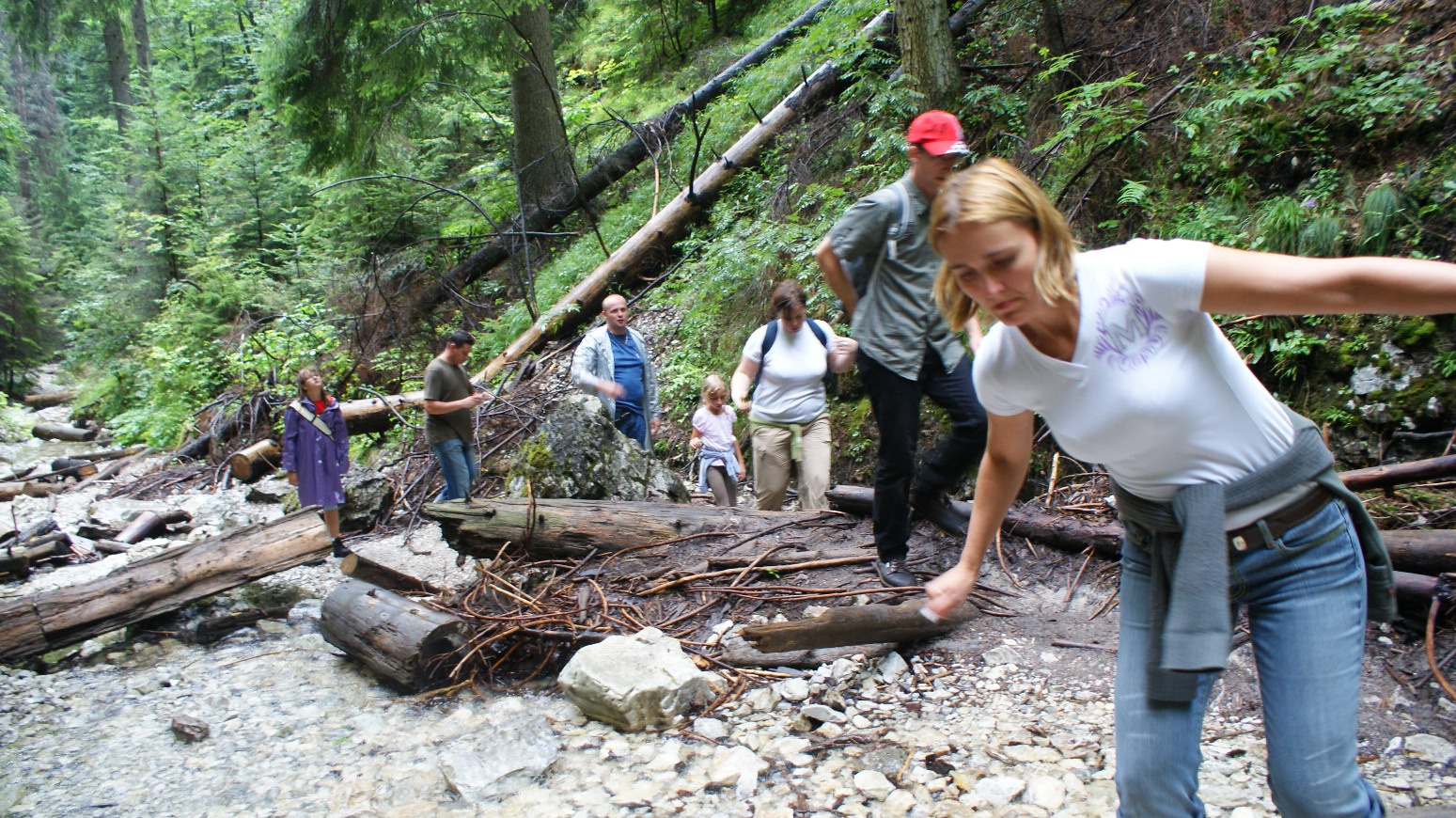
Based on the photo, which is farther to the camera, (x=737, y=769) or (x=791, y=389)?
(x=791, y=389)

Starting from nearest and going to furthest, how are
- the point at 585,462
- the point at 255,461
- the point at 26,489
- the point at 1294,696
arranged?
the point at 1294,696 → the point at 585,462 → the point at 255,461 → the point at 26,489

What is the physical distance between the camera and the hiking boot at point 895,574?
4566 millimetres

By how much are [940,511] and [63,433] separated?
24.0m

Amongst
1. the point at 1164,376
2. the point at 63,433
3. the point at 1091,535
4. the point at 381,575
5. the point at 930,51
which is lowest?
the point at 63,433

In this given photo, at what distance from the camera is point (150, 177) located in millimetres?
22219

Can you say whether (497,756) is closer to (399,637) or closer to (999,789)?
(399,637)

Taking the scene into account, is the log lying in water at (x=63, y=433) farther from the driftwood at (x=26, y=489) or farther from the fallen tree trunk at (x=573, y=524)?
the fallen tree trunk at (x=573, y=524)

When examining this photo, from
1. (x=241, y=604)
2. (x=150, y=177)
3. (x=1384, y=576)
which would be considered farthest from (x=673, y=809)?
(x=150, y=177)

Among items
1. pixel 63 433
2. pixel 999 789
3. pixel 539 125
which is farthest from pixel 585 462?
pixel 63 433

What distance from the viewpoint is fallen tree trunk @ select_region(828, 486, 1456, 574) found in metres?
3.56

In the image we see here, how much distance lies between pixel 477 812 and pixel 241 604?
14.8 feet

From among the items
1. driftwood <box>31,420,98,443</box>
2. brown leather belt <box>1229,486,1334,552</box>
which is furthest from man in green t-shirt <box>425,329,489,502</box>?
driftwood <box>31,420,98,443</box>

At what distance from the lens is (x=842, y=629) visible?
13.6 ft

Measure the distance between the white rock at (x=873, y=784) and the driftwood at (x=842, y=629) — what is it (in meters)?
0.87
